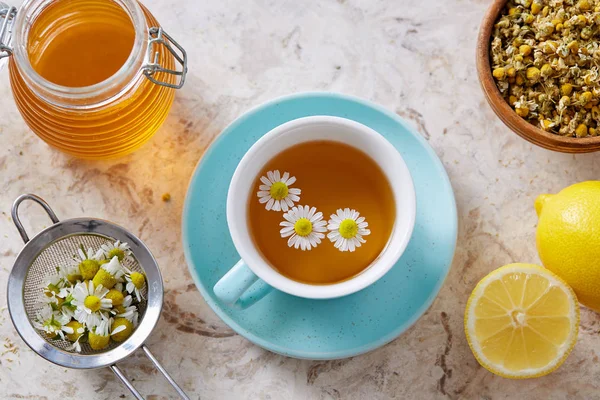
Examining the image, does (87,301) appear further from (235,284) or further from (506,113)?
(506,113)

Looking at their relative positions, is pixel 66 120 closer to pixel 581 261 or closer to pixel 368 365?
pixel 368 365

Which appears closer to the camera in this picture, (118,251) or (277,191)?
(277,191)

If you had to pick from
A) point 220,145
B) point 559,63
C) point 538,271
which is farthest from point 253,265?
point 559,63

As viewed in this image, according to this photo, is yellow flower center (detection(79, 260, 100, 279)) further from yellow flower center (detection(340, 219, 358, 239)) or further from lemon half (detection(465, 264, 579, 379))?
lemon half (detection(465, 264, 579, 379))

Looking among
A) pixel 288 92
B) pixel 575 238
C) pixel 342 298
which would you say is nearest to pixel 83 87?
pixel 288 92

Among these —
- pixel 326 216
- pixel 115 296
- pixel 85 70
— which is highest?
pixel 85 70

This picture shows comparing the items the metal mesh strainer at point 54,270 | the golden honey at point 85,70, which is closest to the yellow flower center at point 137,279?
the metal mesh strainer at point 54,270

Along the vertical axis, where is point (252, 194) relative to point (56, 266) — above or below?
above
